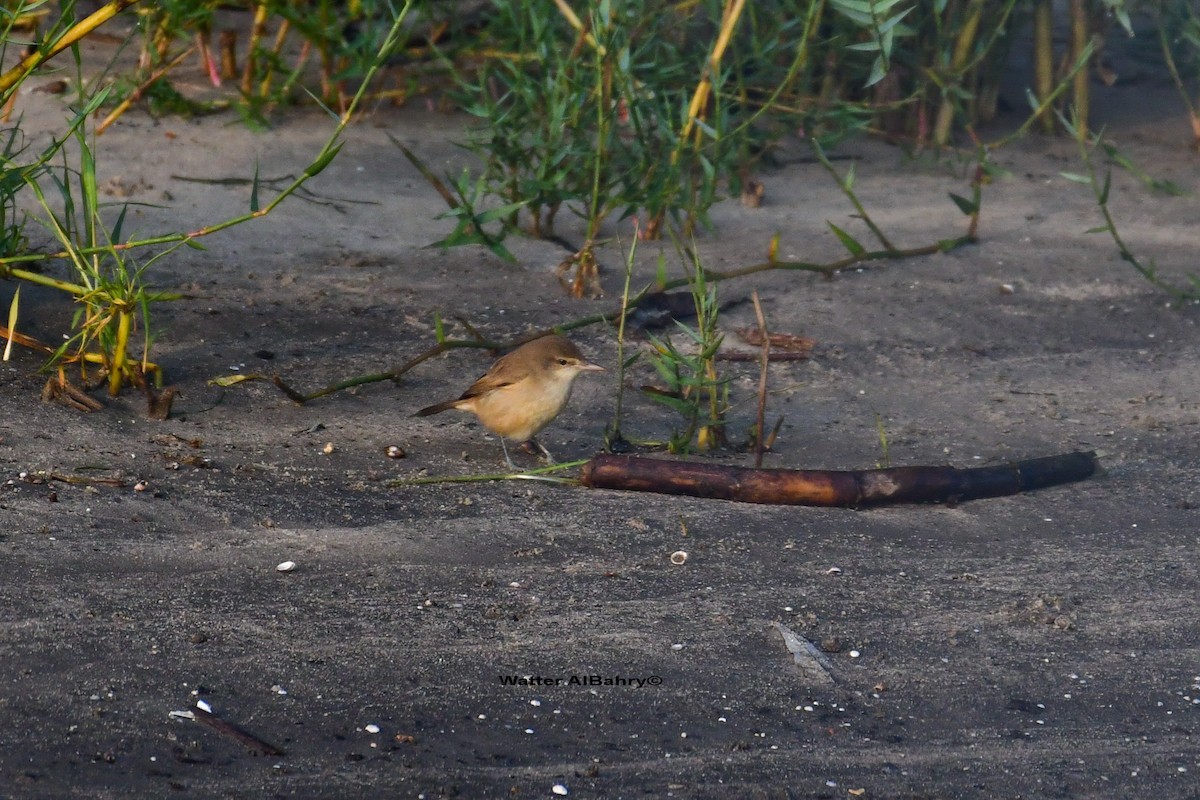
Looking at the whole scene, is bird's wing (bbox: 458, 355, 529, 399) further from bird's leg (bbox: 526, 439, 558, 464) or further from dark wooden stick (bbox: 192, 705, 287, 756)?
dark wooden stick (bbox: 192, 705, 287, 756)

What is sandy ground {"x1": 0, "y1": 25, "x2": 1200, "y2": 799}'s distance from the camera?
9.47 ft

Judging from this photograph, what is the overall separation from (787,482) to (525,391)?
0.90 m

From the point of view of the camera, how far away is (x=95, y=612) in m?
3.21

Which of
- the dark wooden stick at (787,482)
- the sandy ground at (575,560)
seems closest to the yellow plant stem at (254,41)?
the sandy ground at (575,560)

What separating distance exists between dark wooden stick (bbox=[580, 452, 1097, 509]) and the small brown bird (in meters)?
0.39

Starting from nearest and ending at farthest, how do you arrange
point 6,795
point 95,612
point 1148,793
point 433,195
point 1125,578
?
point 6,795 < point 1148,793 < point 95,612 < point 1125,578 < point 433,195

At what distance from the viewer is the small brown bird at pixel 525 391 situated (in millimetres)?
4523

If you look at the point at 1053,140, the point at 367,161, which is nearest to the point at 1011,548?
the point at 367,161

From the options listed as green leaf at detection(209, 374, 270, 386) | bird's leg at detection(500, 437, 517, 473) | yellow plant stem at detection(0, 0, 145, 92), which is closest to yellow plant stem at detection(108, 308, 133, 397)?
green leaf at detection(209, 374, 270, 386)

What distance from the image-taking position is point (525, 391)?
4.50m

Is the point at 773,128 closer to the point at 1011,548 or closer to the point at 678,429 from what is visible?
the point at 678,429

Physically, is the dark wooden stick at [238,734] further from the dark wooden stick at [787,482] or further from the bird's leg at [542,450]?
the bird's leg at [542,450]

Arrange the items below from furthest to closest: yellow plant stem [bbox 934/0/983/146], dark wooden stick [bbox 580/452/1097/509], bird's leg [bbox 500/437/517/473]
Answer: yellow plant stem [bbox 934/0/983/146] < bird's leg [bbox 500/437/517/473] < dark wooden stick [bbox 580/452/1097/509]

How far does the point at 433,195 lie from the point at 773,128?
7.08ft
